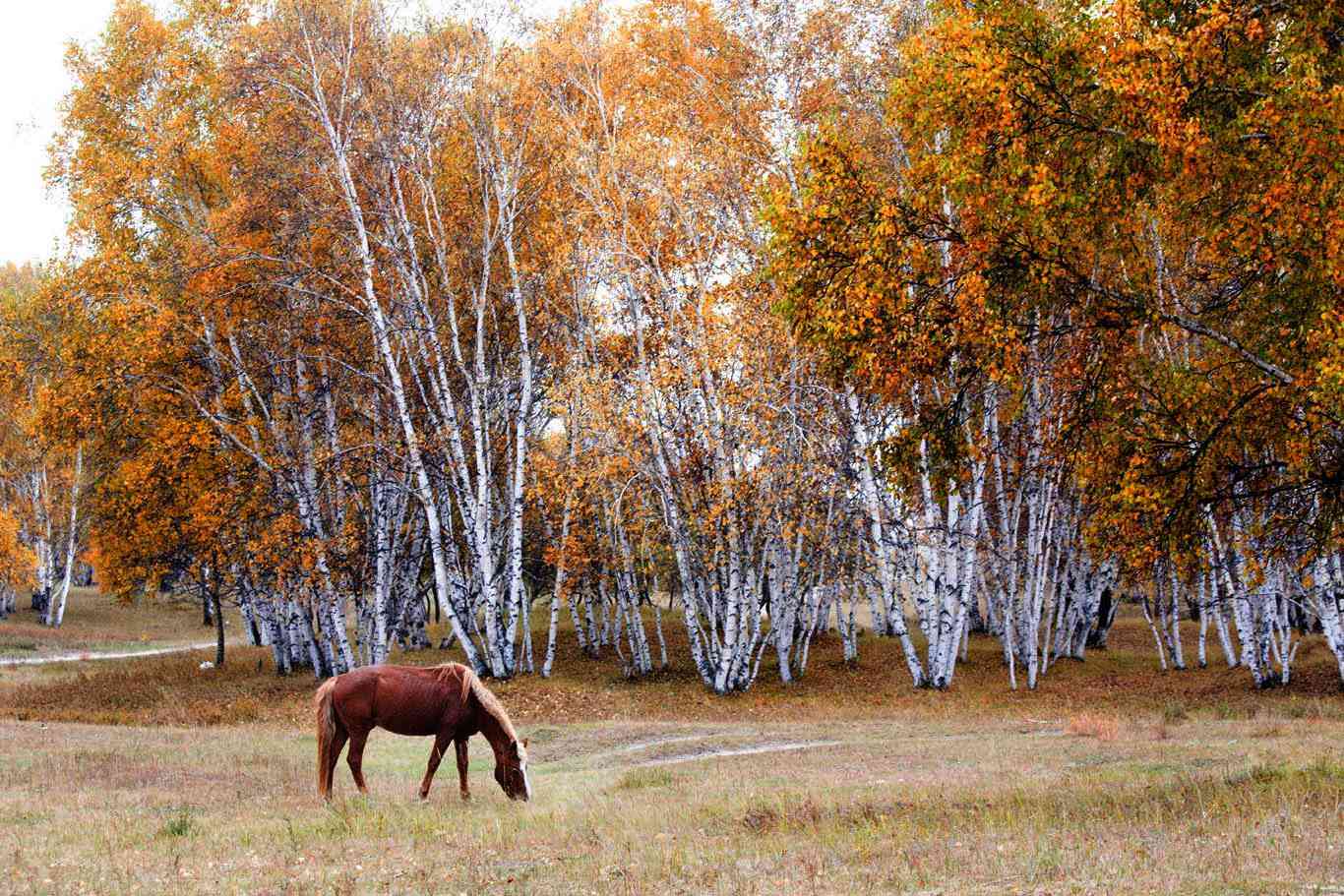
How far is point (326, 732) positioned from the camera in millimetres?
15414

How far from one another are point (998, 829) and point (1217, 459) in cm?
572

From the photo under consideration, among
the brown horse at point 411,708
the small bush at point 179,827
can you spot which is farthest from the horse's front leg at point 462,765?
the small bush at point 179,827

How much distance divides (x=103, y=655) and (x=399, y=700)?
41942 millimetres

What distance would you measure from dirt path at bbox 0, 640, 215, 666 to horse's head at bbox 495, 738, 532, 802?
1409 inches

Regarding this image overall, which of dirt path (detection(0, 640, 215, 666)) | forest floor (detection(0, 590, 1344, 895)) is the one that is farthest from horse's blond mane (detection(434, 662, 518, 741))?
dirt path (detection(0, 640, 215, 666))

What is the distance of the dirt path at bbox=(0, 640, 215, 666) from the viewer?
4553cm

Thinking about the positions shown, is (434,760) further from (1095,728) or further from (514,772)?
(1095,728)

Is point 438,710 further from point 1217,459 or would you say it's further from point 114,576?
point 114,576

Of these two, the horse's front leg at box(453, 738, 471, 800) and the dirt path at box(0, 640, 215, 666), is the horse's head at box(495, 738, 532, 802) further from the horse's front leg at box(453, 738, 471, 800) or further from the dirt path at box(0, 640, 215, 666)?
the dirt path at box(0, 640, 215, 666)

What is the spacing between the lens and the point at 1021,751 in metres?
18.0

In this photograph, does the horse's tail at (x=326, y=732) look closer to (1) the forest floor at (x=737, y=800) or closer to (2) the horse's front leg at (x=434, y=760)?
(1) the forest floor at (x=737, y=800)

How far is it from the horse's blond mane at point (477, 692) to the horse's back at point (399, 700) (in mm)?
116

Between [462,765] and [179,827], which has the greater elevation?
[462,765]

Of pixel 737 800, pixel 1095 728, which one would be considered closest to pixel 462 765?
pixel 737 800
